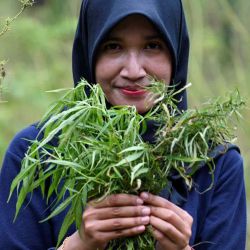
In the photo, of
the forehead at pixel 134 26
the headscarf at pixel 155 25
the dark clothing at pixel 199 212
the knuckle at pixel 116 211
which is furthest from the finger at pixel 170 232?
the forehead at pixel 134 26

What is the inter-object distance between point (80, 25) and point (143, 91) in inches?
18.9

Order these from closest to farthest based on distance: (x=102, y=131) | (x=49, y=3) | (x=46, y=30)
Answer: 1. (x=102, y=131)
2. (x=46, y=30)
3. (x=49, y=3)

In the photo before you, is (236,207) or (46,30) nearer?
(236,207)

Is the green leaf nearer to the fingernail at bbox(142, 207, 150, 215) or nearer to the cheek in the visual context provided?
the fingernail at bbox(142, 207, 150, 215)

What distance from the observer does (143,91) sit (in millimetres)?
3137

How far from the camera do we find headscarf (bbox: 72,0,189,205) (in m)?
3.21

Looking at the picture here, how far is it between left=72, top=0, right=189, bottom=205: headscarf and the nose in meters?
0.12

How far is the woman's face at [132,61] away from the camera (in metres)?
3.15

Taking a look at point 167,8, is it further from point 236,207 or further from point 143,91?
point 236,207

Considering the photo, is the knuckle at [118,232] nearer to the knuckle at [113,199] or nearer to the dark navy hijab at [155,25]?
the knuckle at [113,199]

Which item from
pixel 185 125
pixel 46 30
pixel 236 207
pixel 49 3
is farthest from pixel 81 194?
pixel 49 3

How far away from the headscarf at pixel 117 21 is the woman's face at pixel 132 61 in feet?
0.09

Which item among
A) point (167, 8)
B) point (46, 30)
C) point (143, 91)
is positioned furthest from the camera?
point (46, 30)

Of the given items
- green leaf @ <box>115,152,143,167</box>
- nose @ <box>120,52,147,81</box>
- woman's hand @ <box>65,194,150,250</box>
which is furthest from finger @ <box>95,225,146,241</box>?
nose @ <box>120,52,147,81</box>
